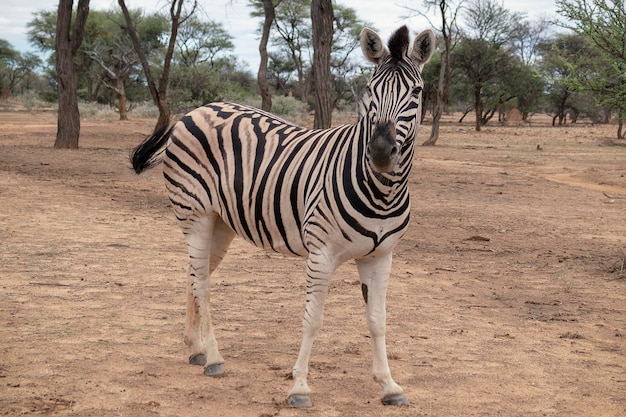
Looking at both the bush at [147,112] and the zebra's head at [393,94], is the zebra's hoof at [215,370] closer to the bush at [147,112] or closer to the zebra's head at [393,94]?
the zebra's head at [393,94]

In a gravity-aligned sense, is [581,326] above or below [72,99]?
below

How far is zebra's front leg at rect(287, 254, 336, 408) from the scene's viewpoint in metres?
3.96

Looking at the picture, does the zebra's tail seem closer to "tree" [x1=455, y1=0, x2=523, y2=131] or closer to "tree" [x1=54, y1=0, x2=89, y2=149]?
"tree" [x1=54, y1=0, x2=89, y2=149]

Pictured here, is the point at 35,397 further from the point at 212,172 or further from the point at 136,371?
the point at 212,172

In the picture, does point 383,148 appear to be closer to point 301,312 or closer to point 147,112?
point 301,312

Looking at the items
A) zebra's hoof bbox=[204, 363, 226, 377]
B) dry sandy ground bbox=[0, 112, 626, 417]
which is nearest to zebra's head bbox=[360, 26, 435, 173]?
dry sandy ground bbox=[0, 112, 626, 417]

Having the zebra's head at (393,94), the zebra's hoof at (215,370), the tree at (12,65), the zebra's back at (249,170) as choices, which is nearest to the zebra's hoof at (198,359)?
the zebra's hoof at (215,370)

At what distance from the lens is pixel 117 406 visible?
3914mm

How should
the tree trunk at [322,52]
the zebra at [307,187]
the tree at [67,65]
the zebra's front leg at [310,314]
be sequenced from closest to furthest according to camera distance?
the zebra at [307,187]
the zebra's front leg at [310,314]
the tree trunk at [322,52]
the tree at [67,65]

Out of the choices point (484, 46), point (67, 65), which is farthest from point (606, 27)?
point (484, 46)

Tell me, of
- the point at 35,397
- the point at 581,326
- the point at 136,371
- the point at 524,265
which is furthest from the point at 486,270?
the point at 35,397

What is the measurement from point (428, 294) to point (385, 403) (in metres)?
2.58

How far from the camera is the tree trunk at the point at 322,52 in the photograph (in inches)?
527

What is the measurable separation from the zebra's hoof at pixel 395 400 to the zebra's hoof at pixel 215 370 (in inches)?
40.4
